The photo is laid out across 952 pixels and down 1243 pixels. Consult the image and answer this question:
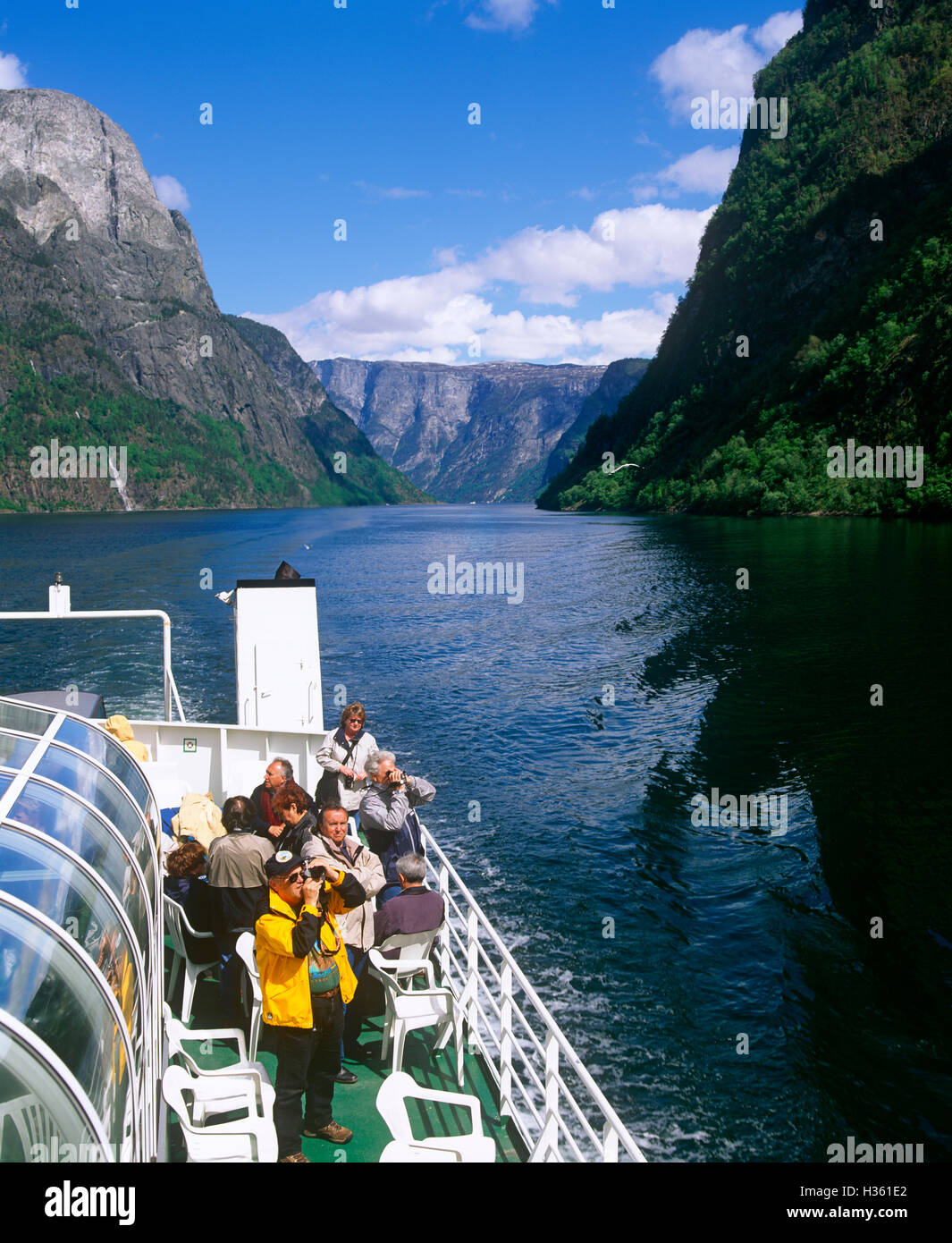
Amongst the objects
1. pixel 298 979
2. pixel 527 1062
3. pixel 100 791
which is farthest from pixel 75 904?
pixel 527 1062

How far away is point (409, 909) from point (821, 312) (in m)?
129

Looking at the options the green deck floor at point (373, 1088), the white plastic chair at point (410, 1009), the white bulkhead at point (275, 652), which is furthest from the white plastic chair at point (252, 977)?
the white bulkhead at point (275, 652)

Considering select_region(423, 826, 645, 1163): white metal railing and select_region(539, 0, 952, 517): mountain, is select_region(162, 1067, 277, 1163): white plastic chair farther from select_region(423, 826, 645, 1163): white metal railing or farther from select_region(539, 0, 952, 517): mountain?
select_region(539, 0, 952, 517): mountain

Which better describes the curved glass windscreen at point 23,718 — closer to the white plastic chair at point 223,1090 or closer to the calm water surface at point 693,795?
the white plastic chair at point 223,1090

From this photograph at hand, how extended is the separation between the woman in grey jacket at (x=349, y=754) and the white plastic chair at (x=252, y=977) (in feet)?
10.3

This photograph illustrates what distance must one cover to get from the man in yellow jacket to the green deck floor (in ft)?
1.41

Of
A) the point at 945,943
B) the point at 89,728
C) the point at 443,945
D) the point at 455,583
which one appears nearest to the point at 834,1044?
the point at 945,943

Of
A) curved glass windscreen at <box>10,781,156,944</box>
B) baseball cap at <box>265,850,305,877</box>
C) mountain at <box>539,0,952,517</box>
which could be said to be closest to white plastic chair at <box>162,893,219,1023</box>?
curved glass windscreen at <box>10,781,156,944</box>

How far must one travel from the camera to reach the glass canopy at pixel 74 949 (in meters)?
3.44

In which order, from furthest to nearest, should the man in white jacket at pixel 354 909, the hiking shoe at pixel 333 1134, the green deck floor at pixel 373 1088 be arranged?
the man in white jacket at pixel 354 909
the green deck floor at pixel 373 1088
the hiking shoe at pixel 333 1134

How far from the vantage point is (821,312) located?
118500mm

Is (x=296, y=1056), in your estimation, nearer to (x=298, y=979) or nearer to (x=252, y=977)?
(x=298, y=979)

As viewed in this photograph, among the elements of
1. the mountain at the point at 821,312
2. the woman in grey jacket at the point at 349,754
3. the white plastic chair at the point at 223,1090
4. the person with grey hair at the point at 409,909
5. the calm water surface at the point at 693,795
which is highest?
the mountain at the point at 821,312

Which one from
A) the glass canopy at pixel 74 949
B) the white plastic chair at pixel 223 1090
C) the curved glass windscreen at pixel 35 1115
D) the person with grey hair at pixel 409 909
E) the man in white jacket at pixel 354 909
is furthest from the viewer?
the person with grey hair at pixel 409 909
